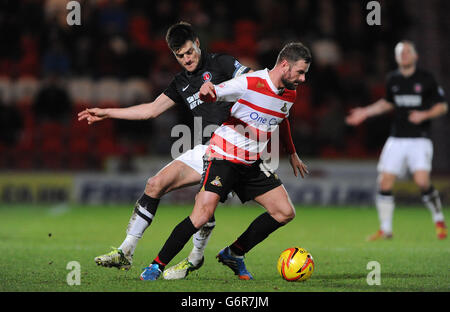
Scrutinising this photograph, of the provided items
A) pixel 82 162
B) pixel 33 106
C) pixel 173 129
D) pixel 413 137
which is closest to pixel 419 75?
pixel 413 137

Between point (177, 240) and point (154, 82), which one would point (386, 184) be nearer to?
point (177, 240)

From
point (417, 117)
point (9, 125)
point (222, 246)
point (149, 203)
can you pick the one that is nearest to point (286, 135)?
point (149, 203)

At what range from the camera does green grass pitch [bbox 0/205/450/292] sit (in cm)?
576

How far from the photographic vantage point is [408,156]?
1012cm

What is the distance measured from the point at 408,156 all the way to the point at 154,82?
7.68 metres

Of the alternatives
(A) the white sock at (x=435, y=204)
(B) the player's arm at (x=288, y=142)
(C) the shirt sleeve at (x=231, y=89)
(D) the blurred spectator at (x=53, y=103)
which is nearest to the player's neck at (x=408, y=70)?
(A) the white sock at (x=435, y=204)

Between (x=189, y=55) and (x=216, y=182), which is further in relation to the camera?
(x=189, y=55)

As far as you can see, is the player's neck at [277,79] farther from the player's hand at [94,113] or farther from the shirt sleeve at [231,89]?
the player's hand at [94,113]

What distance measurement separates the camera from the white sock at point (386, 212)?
9.87m

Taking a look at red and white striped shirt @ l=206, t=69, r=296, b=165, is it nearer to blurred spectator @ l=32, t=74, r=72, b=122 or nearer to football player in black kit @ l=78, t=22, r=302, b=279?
football player in black kit @ l=78, t=22, r=302, b=279

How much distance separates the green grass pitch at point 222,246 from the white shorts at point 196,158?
933 mm

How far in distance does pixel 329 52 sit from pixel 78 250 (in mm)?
11223

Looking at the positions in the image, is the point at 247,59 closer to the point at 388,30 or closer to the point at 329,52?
the point at 329,52

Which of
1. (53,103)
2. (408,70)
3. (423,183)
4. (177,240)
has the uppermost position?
(53,103)
